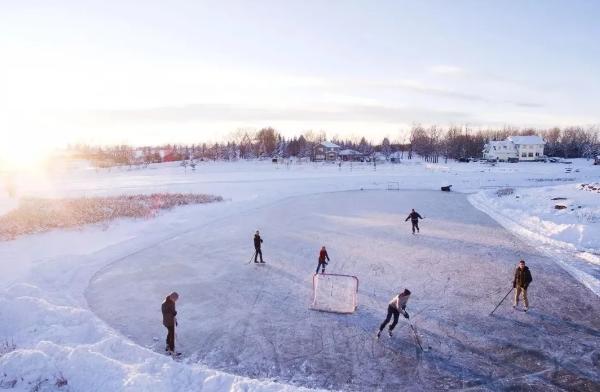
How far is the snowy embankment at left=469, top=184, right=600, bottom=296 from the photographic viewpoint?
55.1ft

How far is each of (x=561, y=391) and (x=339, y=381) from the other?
423 cm

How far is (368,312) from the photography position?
39.3 ft

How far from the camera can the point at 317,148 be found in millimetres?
116875

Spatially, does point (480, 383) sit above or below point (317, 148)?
below

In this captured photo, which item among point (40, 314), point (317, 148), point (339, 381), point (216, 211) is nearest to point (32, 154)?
point (317, 148)

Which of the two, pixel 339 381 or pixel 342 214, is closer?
pixel 339 381

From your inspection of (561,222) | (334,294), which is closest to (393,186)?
(561,222)

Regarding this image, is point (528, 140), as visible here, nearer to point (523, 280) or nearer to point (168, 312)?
point (523, 280)

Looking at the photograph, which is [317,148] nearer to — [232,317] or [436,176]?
[436,176]

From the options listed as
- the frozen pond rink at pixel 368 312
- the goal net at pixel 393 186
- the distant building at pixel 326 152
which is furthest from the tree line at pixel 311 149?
the frozen pond rink at pixel 368 312

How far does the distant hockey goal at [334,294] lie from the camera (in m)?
12.2

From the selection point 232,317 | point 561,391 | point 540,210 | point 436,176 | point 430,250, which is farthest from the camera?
point 436,176

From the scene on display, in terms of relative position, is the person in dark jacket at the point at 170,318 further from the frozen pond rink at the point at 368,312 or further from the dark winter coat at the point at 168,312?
the frozen pond rink at the point at 368,312

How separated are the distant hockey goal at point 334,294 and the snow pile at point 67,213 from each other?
15.0 m
